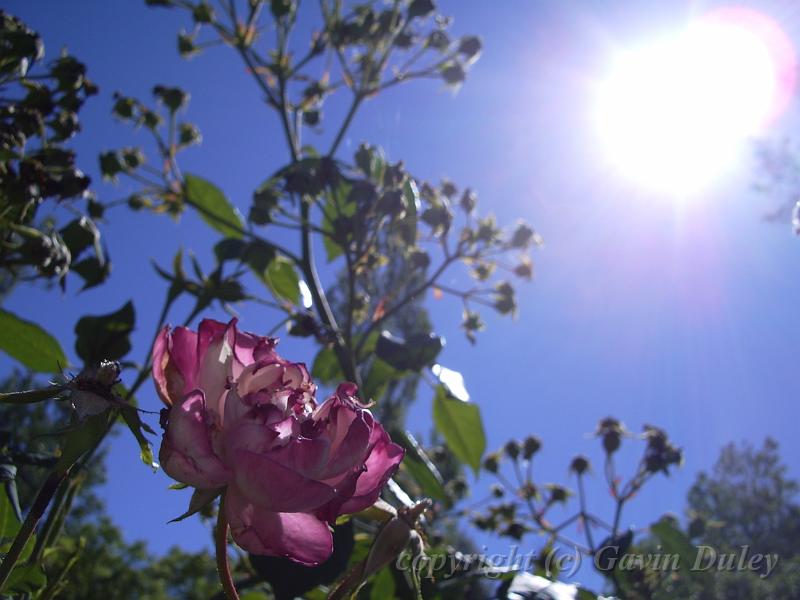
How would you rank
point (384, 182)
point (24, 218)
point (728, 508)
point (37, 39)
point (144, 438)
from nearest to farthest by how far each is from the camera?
1. point (144, 438)
2. point (24, 218)
3. point (37, 39)
4. point (384, 182)
5. point (728, 508)

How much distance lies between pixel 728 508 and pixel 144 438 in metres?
15.4

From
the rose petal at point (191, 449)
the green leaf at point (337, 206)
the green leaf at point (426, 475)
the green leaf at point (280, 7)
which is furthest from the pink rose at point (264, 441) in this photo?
the green leaf at point (280, 7)

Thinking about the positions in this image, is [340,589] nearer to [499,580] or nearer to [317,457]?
[317,457]

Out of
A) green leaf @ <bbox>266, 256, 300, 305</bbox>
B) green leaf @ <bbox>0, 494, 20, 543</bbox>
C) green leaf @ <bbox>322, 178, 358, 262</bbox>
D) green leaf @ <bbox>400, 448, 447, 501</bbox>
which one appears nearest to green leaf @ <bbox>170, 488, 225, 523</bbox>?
green leaf @ <bbox>0, 494, 20, 543</bbox>

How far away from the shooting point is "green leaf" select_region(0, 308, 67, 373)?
85 cm

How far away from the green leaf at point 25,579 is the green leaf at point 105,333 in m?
0.42

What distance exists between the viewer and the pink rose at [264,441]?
1.25ft

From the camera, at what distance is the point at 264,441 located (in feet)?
1.30

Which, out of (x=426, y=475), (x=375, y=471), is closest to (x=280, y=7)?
(x=426, y=475)

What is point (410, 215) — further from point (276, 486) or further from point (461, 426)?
point (276, 486)

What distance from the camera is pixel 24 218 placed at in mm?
841

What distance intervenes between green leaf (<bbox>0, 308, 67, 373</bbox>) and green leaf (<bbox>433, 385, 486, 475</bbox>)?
71 centimetres

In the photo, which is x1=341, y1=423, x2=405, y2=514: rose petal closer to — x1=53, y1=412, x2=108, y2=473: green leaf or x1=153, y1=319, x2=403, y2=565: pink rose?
x1=153, y1=319, x2=403, y2=565: pink rose

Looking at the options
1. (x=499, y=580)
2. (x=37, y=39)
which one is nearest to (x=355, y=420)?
(x=499, y=580)
